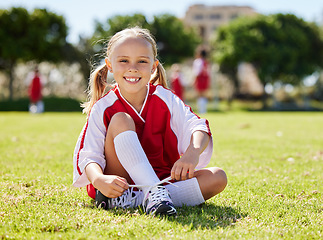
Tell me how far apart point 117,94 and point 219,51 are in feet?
72.0

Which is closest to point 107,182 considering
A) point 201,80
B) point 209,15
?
point 201,80

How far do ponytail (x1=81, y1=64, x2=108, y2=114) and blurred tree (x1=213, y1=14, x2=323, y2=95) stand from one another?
2011 cm

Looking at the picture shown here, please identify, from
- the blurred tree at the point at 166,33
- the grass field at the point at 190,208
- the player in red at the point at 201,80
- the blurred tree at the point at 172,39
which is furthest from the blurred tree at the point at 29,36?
the grass field at the point at 190,208

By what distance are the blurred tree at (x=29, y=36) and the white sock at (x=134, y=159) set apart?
20.1 metres

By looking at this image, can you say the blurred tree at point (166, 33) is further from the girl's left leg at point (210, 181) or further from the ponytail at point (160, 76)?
the girl's left leg at point (210, 181)

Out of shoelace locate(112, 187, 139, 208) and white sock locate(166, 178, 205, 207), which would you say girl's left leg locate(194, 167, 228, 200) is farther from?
shoelace locate(112, 187, 139, 208)

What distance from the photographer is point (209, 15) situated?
61.5 meters

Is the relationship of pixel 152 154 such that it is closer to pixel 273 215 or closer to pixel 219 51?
pixel 273 215

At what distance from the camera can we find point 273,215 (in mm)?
1959

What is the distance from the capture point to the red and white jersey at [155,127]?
2156 mm

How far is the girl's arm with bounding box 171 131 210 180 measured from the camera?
1897 mm

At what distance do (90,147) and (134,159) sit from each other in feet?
1.01

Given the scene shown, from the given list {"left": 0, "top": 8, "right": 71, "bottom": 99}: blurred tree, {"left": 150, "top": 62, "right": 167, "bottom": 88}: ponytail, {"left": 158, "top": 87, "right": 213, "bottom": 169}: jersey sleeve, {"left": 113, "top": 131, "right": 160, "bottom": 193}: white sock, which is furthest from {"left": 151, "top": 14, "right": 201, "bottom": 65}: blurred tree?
{"left": 113, "top": 131, "right": 160, "bottom": 193}: white sock

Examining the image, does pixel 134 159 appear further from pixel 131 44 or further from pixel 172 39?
pixel 172 39
